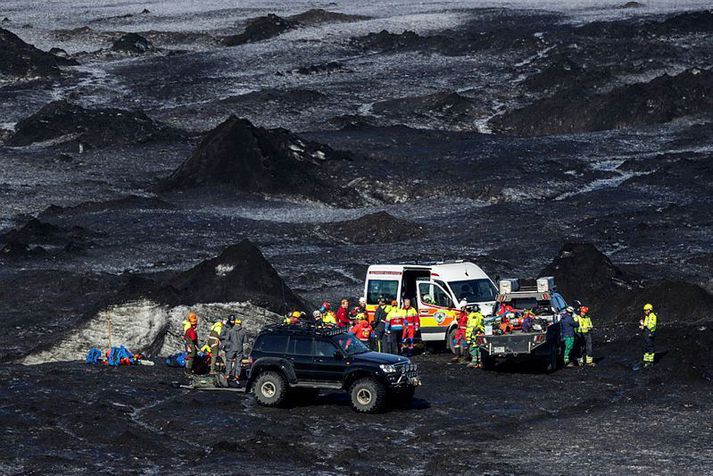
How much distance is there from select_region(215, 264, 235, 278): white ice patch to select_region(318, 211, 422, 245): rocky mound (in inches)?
877

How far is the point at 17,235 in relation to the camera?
6569 centimetres

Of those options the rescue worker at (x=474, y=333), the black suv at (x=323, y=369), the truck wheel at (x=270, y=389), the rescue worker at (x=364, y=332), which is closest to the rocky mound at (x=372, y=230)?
the rescue worker at (x=474, y=333)

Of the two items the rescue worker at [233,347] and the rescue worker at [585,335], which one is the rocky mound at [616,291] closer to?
the rescue worker at [585,335]

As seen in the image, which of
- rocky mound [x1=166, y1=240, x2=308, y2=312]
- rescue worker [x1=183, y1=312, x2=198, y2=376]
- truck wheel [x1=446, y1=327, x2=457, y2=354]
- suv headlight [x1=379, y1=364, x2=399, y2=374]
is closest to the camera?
suv headlight [x1=379, y1=364, x2=399, y2=374]

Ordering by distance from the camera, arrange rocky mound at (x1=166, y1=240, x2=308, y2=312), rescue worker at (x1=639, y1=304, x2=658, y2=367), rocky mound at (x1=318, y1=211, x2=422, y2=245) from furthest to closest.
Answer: rocky mound at (x1=318, y1=211, x2=422, y2=245), rocky mound at (x1=166, y1=240, x2=308, y2=312), rescue worker at (x1=639, y1=304, x2=658, y2=367)

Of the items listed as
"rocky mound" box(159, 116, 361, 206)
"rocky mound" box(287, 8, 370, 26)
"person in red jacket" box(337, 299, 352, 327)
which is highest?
"rocky mound" box(287, 8, 370, 26)

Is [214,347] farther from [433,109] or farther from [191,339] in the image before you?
[433,109]

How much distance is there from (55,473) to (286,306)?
18.0 meters

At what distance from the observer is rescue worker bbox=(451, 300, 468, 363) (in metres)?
35.6

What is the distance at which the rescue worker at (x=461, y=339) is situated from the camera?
35.6m

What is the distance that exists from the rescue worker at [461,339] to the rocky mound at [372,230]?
1274 inches

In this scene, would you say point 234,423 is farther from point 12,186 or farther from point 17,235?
point 12,186

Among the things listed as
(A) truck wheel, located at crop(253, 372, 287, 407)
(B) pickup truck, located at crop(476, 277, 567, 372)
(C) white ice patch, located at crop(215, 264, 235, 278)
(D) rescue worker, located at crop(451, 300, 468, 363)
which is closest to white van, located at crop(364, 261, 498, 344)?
(D) rescue worker, located at crop(451, 300, 468, 363)

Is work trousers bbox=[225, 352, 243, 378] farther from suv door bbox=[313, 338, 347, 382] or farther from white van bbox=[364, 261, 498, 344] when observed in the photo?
white van bbox=[364, 261, 498, 344]
